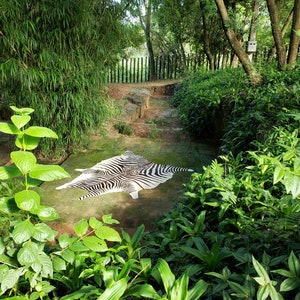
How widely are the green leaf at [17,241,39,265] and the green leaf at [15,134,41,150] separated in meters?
0.31

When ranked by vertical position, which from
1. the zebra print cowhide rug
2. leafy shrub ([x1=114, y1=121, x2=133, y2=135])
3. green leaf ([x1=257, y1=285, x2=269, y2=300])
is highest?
green leaf ([x1=257, y1=285, x2=269, y2=300])

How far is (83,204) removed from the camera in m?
2.82

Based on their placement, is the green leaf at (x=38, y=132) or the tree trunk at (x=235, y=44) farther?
the tree trunk at (x=235, y=44)

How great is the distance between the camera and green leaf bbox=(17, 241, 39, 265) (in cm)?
91

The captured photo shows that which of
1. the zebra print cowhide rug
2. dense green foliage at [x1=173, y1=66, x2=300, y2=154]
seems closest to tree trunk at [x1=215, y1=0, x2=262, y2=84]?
dense green foliage at [x1=173, y1=66, x2=300, y2=154]

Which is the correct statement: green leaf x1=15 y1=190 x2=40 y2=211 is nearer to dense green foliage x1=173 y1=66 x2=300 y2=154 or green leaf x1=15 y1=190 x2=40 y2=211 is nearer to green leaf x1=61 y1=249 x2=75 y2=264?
green leaf x1=61 y1=249 x2=75 y2=264

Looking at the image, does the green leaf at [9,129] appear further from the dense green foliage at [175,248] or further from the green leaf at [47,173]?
the green leaf at [47,173]

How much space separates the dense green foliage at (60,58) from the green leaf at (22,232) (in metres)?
2.74

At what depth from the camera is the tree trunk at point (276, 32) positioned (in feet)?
12.4

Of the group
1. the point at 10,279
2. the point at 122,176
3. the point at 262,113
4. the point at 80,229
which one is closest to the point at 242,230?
the point at 80,229

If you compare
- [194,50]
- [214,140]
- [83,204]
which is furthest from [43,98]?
[194,50]

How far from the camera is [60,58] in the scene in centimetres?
344

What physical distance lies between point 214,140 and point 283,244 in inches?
135

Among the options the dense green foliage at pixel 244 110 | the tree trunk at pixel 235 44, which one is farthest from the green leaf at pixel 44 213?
the tree trunk at pixel 235 44
